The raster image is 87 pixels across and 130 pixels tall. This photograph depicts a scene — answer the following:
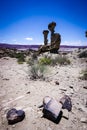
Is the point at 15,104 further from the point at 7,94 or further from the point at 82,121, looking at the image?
the point at 82,121

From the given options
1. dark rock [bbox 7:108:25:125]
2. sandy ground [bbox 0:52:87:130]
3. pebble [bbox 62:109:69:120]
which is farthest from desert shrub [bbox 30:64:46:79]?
dark rock [bbox 7:108:25:125]

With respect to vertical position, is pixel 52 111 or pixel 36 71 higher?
pixel 36 71

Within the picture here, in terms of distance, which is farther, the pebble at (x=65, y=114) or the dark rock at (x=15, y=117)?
the pebble at (x=65, y=114)

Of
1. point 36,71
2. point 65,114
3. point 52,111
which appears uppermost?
point 36,71

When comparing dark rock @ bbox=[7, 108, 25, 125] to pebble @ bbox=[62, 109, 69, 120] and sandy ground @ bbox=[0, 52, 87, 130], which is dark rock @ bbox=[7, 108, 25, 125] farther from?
pebble @ bbox=[62, 109, 69, 120]

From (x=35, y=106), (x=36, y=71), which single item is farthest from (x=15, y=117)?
(x=36, y=71)

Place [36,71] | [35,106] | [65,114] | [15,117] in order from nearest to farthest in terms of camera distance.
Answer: [15,117]
[65,114]
[35,106]
[36,71]

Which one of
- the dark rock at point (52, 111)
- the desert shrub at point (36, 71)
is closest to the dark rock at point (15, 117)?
the dark rock at point (52, 111)

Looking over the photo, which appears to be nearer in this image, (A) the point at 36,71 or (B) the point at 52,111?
(B) the point at 52,111

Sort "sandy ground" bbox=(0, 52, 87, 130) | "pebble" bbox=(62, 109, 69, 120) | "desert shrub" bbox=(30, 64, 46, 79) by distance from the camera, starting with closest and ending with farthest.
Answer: "sandy ground" bbox=(0, 52, 87, 130), "pebble" bbox=(62, 109, 69, 120), "desert shrub" bbox=(30, 64, 46, 79)

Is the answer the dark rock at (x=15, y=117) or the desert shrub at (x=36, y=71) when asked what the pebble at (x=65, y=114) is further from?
the desert shrub at (x=36, y=71)

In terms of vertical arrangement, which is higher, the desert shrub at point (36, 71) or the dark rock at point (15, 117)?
the desert shrub at point (36, 71)

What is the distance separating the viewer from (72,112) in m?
2.88

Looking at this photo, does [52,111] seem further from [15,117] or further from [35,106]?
[15,117]
